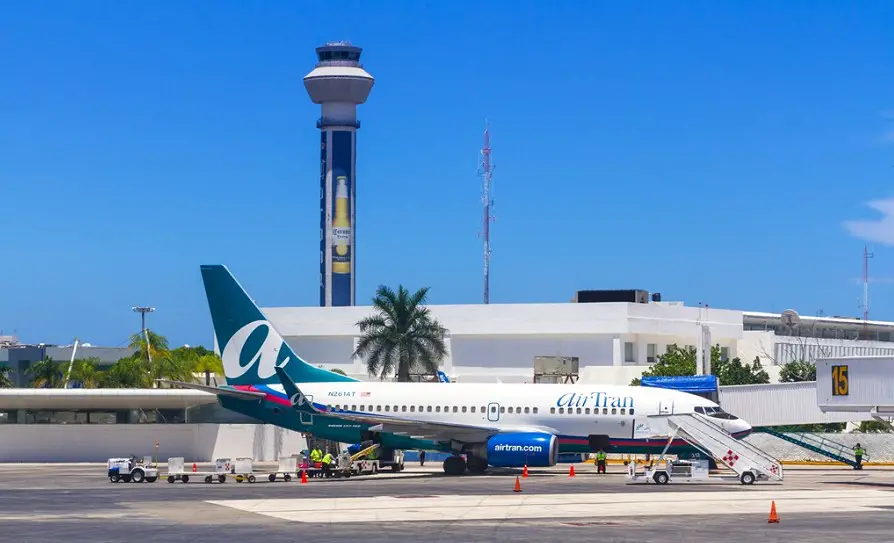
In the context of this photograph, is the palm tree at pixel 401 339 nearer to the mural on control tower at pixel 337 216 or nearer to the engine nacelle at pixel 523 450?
the engine nacelle at pixel 523 450

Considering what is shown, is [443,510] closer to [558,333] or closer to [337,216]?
[558,333]

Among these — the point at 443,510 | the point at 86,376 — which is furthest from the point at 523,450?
the point at 86,376

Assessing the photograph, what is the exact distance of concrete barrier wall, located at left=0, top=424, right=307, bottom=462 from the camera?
77938mm

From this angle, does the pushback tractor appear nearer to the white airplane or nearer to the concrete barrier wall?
the white airplane

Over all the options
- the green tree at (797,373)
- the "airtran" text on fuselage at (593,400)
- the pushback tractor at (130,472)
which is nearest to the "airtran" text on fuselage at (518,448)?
the "airtran" text on fuselage at (593,400)

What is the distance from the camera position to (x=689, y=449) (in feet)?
191

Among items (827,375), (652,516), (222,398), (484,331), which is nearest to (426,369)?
(484,331)

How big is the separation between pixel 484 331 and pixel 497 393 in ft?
169

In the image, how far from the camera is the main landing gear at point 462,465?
198ft

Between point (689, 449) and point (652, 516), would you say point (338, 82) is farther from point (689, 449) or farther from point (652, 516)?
point (652, 516)

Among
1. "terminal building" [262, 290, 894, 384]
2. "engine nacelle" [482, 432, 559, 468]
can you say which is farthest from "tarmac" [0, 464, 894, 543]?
"terminal building" [262, 290, 894, 384]

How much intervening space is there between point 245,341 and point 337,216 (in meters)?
133

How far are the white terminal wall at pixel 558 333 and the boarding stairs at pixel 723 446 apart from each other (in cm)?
4401

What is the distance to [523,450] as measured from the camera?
57.7 metres
